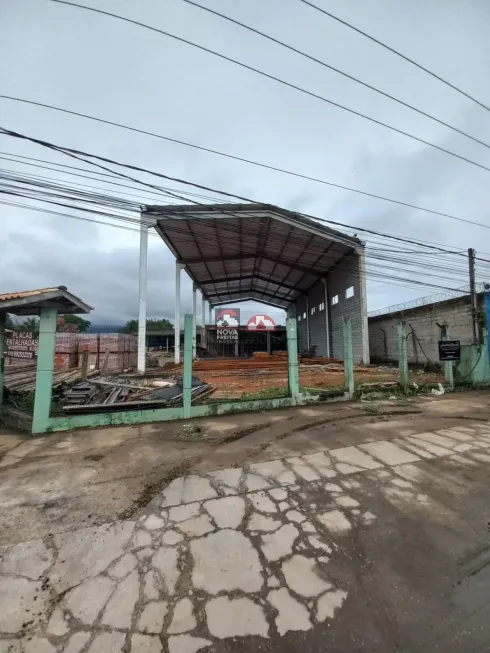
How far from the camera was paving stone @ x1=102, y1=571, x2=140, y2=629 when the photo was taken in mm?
1607

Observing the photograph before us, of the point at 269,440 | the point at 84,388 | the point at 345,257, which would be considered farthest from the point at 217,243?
the point at 269,440

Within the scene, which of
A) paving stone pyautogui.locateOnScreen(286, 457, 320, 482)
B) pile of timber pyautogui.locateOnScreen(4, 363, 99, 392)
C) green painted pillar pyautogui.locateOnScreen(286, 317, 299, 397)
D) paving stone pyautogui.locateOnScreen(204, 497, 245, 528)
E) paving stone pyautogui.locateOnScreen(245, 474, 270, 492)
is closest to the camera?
paving stone pyautogui.locateOnScreen(204, 497, 245, 528)

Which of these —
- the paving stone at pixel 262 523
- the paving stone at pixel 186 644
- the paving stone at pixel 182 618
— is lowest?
the paving stone at pixel 186 644

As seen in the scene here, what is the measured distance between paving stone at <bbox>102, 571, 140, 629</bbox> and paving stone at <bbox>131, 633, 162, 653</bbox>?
0.10 m

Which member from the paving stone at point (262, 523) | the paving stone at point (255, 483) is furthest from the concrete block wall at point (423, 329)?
the paving stone at point (262, 523)

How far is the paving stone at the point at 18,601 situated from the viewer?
1.62 metres

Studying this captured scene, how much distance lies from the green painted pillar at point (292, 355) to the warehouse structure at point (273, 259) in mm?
5980

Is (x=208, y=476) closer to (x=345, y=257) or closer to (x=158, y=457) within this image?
(x=158, y=457)

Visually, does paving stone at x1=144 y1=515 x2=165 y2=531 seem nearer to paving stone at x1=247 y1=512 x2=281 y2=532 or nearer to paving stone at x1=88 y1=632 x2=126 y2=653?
paving stone at x1=247 y1=512 x2=281 y2=532

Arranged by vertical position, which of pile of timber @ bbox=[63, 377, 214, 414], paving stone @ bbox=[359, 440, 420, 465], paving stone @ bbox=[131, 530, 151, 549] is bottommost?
paving stone @ bbox=[131, 530, 151, 549]

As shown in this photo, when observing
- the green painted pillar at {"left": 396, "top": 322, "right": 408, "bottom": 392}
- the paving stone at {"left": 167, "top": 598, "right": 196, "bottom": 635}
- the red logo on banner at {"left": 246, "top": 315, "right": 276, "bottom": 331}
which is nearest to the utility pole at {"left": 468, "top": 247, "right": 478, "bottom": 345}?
the green painted pillar at {"left": 396, "top": 322, "right": 408, "bottom": 392}

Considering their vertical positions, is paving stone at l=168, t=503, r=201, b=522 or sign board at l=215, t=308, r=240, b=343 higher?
sign board at l=215, t=308, r=240, b=343

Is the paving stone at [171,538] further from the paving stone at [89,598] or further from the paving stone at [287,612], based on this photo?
the paving stone at [287,612]

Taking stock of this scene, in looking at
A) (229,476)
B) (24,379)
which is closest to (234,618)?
(229,476)
